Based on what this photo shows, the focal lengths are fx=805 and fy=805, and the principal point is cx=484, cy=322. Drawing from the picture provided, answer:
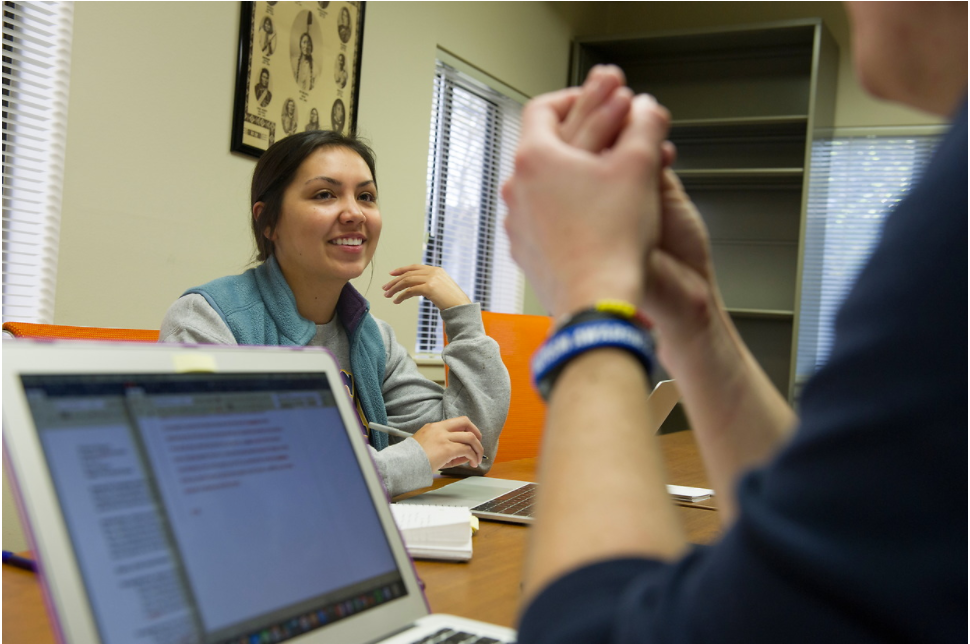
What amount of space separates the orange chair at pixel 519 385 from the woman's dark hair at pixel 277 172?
2.41 feet

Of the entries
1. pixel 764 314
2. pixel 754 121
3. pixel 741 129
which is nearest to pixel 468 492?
pixel 764 314

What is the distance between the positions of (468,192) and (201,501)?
3.76 m

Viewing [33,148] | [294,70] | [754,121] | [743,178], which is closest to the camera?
[33,148]

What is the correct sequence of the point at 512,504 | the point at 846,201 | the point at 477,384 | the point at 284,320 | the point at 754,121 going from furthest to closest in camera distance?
the point at 846,201 → the point at 754,121 → the point at 477,384 → the point at 284,320 → the point at 512,504

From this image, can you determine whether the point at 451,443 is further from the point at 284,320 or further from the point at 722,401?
the point at 722,401

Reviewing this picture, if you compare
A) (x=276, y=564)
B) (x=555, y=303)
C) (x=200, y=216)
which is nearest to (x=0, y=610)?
(x=276, y=564)

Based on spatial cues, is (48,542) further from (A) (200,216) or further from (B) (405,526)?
(A) (200,216)

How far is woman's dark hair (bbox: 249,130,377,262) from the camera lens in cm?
184

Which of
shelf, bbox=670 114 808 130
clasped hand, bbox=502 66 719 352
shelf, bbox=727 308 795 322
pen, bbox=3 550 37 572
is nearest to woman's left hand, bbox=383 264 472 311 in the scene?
pen, bbox=3 550 37 572

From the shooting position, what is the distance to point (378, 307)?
131 inches

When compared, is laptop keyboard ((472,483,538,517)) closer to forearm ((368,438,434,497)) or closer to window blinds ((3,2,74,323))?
forearm ((368,438,434,497))

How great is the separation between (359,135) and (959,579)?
10.3 feet

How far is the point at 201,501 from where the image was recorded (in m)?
0.51

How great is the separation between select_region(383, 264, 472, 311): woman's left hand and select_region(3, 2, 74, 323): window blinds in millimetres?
927
